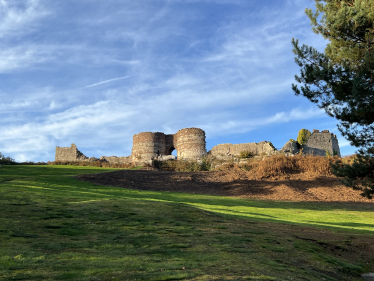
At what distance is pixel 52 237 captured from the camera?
23.5ft

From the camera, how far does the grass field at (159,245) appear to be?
5.00 metres

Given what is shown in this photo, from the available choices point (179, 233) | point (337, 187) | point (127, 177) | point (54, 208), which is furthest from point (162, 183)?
point (179, 233)

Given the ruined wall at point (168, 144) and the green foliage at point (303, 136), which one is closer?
the ruined wall at point (168, 144)

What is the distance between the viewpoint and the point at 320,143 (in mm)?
41125

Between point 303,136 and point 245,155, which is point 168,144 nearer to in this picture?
point 245,155

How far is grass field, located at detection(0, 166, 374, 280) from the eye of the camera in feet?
16.4

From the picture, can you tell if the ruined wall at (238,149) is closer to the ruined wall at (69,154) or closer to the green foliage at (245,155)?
the green foliage at (245,155)

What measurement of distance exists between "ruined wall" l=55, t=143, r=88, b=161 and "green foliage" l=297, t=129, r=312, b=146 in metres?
28.0

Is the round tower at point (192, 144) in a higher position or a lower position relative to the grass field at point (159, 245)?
higher

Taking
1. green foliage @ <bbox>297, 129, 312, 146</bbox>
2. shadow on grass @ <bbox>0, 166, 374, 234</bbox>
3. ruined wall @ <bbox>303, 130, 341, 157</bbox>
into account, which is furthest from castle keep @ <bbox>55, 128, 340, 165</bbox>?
shadow on grass @ <bbox>0, 166, 374, 234</bbox>

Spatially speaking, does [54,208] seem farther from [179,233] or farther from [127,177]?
[127,177]

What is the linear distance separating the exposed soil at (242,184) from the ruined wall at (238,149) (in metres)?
9.80

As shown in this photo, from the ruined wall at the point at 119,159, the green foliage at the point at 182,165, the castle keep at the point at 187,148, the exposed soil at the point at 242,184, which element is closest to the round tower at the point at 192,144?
the castle keep at the point at 187,148

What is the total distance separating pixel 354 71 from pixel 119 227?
1001 centimetres
